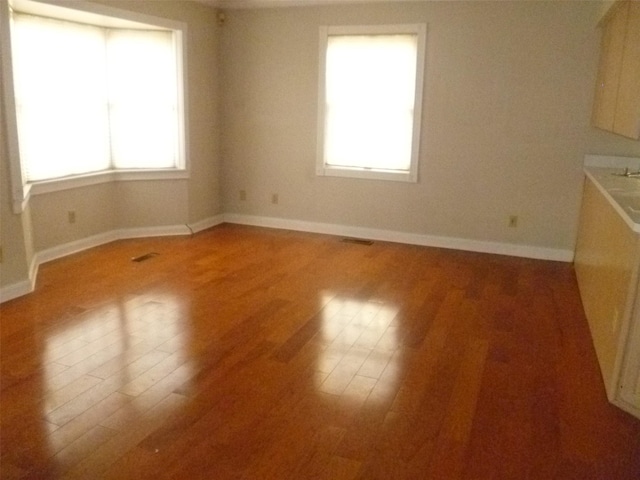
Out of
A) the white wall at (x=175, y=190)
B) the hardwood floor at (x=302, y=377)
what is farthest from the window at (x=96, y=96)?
the hardwood floor at (x=302, y=377)

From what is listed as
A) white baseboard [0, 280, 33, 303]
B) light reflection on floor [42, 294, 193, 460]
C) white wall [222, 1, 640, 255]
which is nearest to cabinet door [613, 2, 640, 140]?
white wall [222, 1, 640, 255]

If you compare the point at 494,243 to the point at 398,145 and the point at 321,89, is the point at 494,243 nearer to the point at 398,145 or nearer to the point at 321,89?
the point at 398,145

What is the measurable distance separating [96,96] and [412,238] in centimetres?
340

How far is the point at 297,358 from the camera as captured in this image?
315cm

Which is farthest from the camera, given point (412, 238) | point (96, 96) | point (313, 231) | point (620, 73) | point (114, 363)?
point (313, 231)

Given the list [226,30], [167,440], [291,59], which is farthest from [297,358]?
[226,30]

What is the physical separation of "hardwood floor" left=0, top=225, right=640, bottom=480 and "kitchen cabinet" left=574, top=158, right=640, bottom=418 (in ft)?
0.36

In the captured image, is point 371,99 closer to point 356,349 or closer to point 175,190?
point 175,190

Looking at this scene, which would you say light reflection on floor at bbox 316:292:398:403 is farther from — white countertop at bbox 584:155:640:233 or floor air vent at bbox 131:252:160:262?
floor air vent at bbox 131:252:160:262

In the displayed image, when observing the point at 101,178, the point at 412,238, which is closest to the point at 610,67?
the point at 412,238

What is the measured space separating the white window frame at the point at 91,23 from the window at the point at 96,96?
3 centimetres

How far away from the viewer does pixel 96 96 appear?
529 centimetres

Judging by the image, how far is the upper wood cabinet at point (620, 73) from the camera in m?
3.31

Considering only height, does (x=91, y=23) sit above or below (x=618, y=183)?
above
